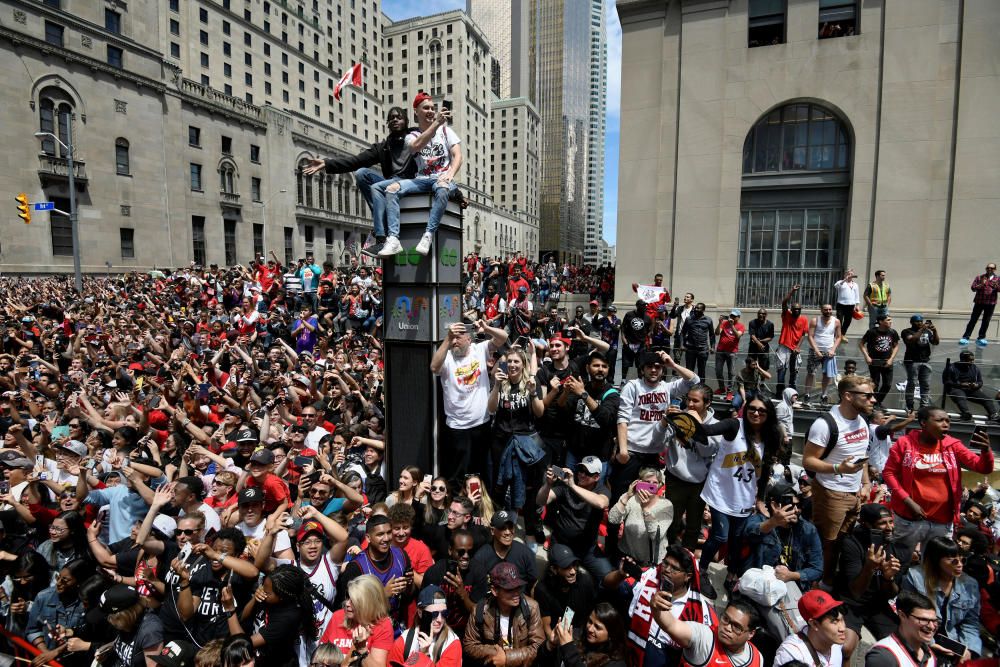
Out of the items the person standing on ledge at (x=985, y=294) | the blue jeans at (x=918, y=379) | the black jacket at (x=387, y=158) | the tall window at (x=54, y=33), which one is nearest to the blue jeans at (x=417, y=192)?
the black jacket at (x=387, y=158)

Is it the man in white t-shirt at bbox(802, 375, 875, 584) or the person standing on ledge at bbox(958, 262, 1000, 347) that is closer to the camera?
the man in white t-shirt at bbox(802, 375, 875, 584)

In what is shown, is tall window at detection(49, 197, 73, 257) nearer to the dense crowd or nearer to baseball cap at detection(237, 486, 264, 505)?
the dense crowd

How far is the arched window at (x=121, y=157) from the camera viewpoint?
38.2 metres

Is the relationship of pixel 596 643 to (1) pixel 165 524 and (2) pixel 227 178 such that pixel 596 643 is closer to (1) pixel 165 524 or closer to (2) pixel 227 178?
(1) pixel 165 524

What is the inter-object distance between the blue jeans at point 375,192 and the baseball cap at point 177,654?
4.36m

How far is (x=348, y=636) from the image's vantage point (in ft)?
12.9

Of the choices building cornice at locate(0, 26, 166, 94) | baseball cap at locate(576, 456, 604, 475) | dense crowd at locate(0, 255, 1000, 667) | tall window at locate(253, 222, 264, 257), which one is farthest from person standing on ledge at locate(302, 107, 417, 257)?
tall window at locate(253, 222, 264, 257)

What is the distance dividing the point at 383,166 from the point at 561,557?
15.8ft

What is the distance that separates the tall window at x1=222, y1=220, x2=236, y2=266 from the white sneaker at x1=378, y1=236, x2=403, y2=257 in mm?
49335

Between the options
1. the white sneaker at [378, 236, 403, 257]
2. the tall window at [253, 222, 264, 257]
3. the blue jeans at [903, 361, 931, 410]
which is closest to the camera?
the white sneaker at [378, 236, 403, 257]

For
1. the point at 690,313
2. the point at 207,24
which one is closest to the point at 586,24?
the point at 207,24

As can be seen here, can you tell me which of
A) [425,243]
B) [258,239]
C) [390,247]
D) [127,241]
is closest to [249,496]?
[390,247]

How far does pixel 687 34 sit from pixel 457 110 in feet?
265

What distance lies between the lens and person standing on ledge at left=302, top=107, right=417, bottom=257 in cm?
591
